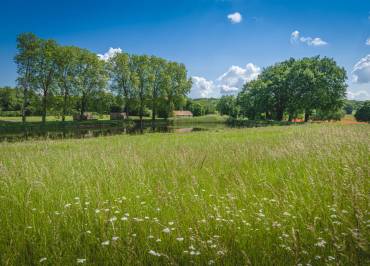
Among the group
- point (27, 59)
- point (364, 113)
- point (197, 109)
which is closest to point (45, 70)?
point (27, 59)

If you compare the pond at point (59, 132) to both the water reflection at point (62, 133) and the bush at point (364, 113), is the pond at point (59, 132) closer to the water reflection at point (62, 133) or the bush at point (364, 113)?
the water reflection at point (62, 133)

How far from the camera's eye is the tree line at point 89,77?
129 ft

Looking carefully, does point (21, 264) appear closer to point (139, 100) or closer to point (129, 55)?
point (139, 100)

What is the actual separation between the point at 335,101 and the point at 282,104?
11.4 m

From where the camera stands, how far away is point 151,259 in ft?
7.73

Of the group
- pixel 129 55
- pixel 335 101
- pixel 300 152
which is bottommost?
pixel 300 152

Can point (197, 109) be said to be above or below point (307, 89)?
above

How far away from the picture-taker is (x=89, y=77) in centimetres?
4962

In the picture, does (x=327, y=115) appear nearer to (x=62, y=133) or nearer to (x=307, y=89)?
(x=307, y=89)

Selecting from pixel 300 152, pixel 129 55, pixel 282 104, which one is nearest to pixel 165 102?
pixel 129 55

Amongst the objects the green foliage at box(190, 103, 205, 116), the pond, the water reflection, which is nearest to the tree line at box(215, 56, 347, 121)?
the pond

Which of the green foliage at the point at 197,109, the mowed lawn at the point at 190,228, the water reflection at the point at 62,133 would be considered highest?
the green foliage at the point at 197,109

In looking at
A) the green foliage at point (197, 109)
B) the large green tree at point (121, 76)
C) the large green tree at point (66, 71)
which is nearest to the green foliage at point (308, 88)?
the large green tree at point (121, 76)

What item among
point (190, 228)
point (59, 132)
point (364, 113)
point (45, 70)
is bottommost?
point (59, 132)
